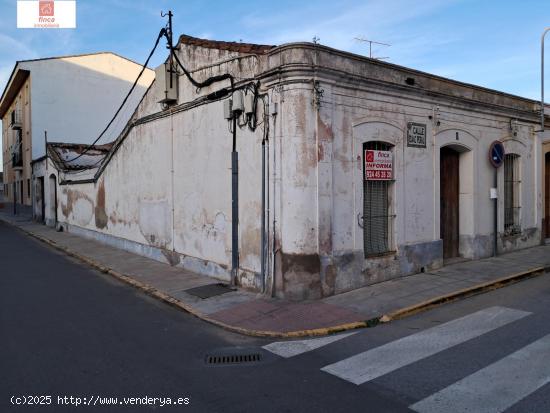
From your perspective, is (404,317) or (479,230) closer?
(404,317)

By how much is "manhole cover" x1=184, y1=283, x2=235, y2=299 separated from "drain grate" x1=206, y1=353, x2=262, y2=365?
282cm

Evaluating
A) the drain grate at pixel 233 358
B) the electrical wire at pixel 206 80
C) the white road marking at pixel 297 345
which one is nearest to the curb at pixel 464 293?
the white road marking at pixel 297 345

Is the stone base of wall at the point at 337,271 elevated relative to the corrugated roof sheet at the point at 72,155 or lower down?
lower down

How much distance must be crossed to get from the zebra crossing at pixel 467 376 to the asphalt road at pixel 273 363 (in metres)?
0.02

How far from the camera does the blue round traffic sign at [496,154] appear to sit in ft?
38.0

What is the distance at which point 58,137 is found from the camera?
3011 cm

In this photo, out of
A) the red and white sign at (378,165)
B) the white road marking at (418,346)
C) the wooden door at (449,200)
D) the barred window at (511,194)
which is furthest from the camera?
the barred window at (511,194)

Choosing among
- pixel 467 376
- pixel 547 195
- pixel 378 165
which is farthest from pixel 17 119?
pixel 467 376

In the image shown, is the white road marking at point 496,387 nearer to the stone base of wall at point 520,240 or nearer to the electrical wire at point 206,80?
the electrical wire at point 206,80

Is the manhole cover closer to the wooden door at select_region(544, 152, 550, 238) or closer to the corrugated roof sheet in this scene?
the wooden door at select_region(544, 152, 550, 238)

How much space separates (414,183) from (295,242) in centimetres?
349

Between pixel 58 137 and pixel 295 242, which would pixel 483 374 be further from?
pixel 58 137

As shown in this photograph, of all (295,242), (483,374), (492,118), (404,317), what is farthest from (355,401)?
(492,118)

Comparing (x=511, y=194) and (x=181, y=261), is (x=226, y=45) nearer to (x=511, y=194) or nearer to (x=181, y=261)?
(x=181, y=261)
